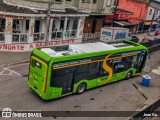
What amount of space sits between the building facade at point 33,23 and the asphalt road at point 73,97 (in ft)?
Result: 16.7

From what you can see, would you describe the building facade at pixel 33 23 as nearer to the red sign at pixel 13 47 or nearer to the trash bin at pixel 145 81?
the red sign at pixel 13 47

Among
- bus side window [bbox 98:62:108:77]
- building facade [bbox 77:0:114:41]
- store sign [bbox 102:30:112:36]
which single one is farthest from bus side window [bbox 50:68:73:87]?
building facade [bbox 77:0:114:41]

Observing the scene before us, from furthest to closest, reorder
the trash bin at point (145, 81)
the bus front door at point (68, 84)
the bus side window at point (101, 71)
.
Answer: the trash bin at point (145, 81), the bus side window at point (101, 71), the bus front door at point (68, 84)

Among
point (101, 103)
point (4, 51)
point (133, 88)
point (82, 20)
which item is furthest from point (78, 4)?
point (101, 103)

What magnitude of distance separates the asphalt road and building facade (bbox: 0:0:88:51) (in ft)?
16.7

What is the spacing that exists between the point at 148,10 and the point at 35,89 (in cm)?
4480

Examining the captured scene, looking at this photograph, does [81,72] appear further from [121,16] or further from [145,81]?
[121,16]

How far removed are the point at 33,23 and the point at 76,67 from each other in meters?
12.5

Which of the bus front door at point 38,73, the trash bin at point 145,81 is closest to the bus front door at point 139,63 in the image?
the trash bin at point 145,81

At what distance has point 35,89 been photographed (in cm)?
1733

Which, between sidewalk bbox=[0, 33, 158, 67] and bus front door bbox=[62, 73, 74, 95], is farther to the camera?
sidewalk bbox=[0, 33, 158, 67]

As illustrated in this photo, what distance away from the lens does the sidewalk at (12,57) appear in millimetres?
23872

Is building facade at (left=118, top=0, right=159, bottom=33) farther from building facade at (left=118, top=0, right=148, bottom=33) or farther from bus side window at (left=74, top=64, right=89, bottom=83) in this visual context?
bus side window at (left=74, top=64, right=89, bottom=83)

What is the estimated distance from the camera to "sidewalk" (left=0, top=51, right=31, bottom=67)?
78.3 feet
